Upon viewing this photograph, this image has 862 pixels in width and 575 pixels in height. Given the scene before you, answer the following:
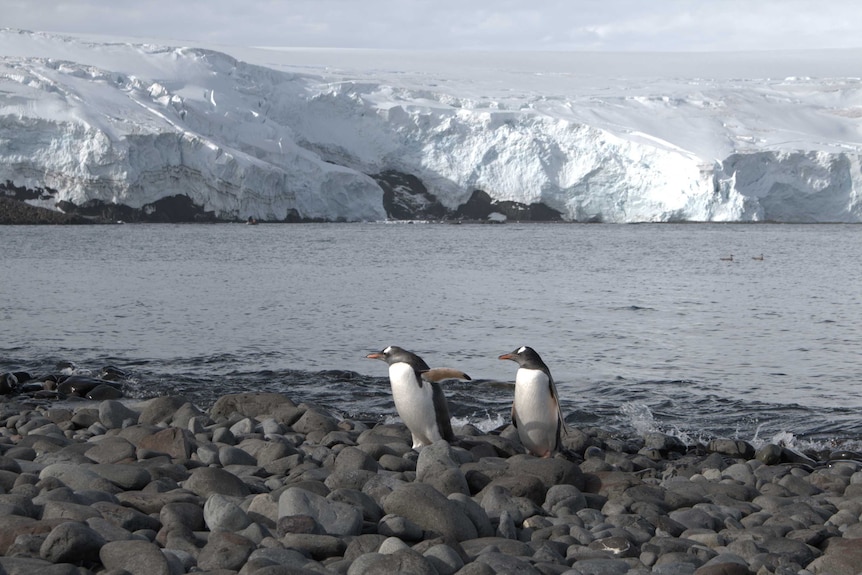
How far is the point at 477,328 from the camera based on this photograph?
13531mm

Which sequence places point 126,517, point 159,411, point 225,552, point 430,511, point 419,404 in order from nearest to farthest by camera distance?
point 225,552 < point 126,517 < point 430,511 < point 419,404 < point 159,411

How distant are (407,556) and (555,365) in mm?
7454

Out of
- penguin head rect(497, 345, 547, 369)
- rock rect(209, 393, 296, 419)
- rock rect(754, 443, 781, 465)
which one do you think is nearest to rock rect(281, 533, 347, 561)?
penguin head rect(497, 345, 547, 369)

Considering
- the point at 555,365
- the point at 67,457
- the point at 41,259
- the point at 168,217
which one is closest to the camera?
the point at 67,457

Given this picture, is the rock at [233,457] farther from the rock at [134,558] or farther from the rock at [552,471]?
the rock at [134,558]

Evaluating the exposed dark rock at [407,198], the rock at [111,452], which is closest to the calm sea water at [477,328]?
the rock at [111,452]

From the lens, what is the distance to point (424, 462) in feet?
16.5

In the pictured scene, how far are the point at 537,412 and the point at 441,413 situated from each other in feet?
1.96

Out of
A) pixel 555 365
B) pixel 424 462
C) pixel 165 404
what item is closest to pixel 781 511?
pixel 424 462

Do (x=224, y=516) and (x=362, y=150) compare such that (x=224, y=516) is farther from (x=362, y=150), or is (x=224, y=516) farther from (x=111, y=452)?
(x=362, y=150)

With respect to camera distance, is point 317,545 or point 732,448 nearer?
point 317,545

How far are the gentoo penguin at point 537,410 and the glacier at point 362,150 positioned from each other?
Result: 39806mm

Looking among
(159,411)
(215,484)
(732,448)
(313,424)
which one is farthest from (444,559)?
(732,448)

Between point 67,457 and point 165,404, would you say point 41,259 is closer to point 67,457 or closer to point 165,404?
point 165,404
